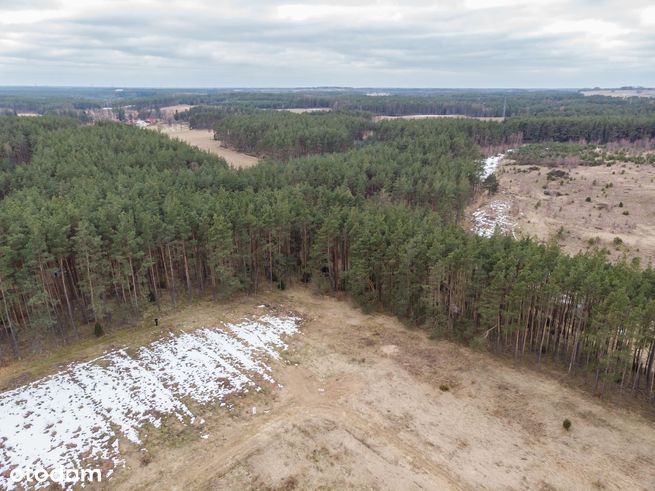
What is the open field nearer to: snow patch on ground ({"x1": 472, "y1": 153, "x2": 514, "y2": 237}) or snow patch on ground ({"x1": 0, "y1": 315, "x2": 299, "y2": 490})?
snow patch on ground ({"x1": 0, "y1": 315, "x2": 299, "y2": 490})

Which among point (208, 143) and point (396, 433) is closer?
point (396, 433)

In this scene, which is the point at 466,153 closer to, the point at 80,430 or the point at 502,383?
the point at 502,383

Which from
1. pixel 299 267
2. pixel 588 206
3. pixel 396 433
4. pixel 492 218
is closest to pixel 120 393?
pixel 396 433

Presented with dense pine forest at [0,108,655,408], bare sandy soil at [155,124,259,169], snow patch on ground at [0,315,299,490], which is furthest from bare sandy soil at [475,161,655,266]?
bare sandy soil at [155,124,259,169]

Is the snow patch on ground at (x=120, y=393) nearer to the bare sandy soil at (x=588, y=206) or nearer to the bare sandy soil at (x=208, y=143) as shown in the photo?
the bare sandy soil at (x=588, y=206)

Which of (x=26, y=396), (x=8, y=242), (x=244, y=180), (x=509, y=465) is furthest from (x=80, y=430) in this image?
(x=244, y=180)

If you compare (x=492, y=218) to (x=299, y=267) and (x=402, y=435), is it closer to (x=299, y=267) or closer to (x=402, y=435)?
(x=299, y=267)
